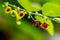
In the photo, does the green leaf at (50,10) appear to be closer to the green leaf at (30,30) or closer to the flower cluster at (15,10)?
the flower cluster at (15,10)

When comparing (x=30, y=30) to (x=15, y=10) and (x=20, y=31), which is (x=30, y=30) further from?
(x=15, y=10)

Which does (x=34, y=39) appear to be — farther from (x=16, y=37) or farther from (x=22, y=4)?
(x=22, y=4)

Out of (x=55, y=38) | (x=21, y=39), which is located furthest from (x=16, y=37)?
(x=55, y=38)

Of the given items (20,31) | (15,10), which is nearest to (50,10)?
(15,10)

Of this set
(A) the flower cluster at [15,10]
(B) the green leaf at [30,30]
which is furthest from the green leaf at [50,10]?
(B) the green leaf at [30,30]

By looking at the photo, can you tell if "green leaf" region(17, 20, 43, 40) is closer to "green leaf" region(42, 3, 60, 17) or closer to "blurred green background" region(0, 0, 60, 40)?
"blurred green background" region(0, 0, 60, 40)

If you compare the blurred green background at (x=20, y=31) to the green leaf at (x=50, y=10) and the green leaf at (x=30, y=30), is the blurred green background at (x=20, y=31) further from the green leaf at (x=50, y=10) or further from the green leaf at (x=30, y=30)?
the green leaf at (x=50, y=10)

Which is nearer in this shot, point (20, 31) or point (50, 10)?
point (50, 10)

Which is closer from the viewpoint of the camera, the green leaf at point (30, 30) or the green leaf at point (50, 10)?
the green leaf at point (50, 10)

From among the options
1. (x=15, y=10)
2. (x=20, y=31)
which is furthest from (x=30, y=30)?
(x=15, y=10)

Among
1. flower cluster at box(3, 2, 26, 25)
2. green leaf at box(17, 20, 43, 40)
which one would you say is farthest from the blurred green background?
flower cluster at box(3, 2, 26, 25)

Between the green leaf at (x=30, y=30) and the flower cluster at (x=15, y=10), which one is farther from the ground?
the flower cluster at (x=15, y=10)
